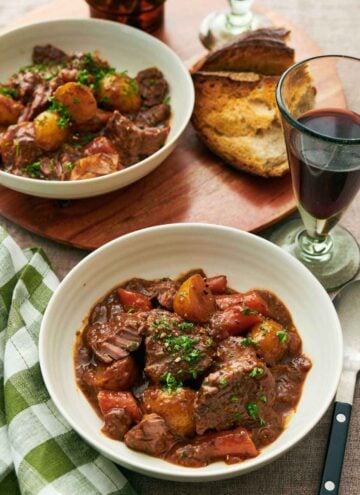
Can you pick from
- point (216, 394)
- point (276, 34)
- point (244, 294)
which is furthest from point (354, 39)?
point (216, 394)

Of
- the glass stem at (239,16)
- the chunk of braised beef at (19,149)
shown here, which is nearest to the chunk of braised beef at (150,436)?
the chunk of braised beef at (19,149)

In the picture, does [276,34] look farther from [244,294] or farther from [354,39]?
[244,294]

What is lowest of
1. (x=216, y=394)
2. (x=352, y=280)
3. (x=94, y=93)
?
(x=352, y=280)

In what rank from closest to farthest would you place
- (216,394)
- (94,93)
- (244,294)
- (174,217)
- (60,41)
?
(216,394) → (244,294) → (174,217) → (94,93) → (60,41)

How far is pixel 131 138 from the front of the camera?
353cm

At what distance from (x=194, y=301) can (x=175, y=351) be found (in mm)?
264

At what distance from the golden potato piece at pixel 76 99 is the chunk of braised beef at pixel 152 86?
16.3 inches

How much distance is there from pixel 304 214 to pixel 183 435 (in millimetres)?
1248

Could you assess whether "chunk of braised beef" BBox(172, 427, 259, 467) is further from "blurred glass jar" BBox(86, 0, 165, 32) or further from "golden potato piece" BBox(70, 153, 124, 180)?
"blurred glass jar" BBox(86, 0, 165, 32)

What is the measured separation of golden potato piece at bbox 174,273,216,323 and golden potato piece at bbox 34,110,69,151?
1.18 metres

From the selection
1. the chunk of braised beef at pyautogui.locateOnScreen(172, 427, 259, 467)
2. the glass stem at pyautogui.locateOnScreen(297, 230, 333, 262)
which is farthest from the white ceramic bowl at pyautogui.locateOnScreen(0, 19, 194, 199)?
the chunk of braised beef at pyautogui.locateOnScreen(172, 427, 259, 467)

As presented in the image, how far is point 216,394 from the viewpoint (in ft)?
7.93

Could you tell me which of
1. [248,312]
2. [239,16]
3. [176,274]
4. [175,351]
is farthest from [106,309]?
[239,16]

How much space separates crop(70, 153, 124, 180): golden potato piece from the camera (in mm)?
3414
